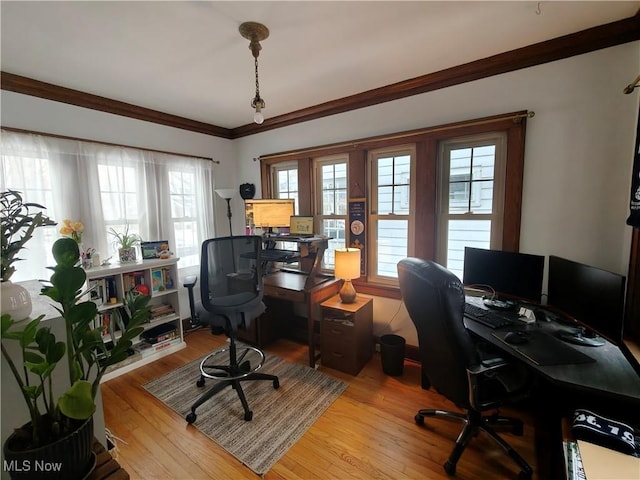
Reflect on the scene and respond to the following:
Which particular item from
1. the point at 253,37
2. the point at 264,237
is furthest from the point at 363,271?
the point at 253,37

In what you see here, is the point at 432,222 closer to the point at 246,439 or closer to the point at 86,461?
the point at 246,439

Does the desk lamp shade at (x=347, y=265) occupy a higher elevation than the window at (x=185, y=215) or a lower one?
lower

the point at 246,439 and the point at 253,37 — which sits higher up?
the point at 253,37

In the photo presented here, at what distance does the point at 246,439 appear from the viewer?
1.79 meters

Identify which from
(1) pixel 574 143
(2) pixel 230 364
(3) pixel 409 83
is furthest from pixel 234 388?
(1) pixel 574 143

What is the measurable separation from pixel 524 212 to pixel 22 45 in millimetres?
3562

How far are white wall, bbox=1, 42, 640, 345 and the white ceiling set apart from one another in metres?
0.23

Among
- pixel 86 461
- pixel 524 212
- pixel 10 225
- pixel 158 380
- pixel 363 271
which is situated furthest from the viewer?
pixel 363 271

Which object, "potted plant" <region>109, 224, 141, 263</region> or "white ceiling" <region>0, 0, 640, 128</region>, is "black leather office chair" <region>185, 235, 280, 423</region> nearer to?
Answer: "potted plant" <region>109, 224, 141, 263</region>

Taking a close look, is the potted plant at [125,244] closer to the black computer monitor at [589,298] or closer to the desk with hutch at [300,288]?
the desk with hutch at [300,288]

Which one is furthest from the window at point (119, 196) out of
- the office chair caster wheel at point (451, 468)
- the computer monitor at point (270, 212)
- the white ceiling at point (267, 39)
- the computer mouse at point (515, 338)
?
the computer mouse at point (515, 338)

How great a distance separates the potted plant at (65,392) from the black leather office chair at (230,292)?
1.15m

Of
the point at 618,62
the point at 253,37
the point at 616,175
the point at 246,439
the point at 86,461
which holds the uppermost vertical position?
the point at 253,37

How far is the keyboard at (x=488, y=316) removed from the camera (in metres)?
1.75
